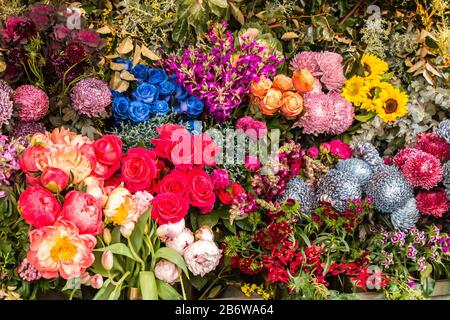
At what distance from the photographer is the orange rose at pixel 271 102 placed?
6.36ft

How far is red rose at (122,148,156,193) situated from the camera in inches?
63.1

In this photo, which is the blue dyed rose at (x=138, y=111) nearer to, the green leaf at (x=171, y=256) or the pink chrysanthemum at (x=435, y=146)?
the green leaf at (x=171, y=256)

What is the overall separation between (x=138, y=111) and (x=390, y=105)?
0.83m

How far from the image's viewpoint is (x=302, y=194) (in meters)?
1.79

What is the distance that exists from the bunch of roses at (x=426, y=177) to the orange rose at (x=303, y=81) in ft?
1.19

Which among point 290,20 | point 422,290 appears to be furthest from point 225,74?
point 422,290

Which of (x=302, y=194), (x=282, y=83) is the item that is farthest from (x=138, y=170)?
(x=282, y=83)

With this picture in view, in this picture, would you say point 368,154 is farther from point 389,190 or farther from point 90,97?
point 90,97

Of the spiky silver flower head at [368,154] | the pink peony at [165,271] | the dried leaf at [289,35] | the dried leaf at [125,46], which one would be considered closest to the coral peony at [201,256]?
the pink peony at [165,271]

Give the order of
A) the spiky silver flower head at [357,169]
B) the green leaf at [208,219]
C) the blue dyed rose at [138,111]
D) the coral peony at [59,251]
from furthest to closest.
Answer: the blue dyed rose at [138,111] → the spiky silver flower head at [357,169] → the green leaf at [208,219] → the coral peony at [59,251]

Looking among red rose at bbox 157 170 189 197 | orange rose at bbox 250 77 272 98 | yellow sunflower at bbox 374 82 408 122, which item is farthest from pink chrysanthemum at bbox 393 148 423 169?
red rose at bbox 157 170 189 197

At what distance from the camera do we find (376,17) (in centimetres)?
229

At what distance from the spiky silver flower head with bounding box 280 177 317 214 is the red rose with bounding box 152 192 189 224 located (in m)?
0.35
